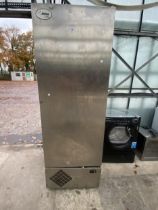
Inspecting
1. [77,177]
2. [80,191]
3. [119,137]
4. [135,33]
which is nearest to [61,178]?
[77,177]

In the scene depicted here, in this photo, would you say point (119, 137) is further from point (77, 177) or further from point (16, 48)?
point (16, 48)

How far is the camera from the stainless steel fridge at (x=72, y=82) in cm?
117

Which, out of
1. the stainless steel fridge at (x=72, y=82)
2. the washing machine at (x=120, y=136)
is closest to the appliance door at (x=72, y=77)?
the stainless steel fridge at (x=72, y=82)

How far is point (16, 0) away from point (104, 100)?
2.38m

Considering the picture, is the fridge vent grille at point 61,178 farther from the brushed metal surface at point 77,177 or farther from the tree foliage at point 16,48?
the tree foliage at point 16,48

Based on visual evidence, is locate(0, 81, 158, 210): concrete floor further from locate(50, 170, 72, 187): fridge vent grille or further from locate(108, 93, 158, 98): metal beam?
locate(108, 93, 158, 98): metal beam

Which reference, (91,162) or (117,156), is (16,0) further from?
(117,156)

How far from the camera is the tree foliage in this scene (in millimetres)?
14553

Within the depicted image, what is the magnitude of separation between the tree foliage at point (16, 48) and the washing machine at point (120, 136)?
591 inches

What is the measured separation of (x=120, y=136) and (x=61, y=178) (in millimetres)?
1063

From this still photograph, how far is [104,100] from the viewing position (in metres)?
1.40

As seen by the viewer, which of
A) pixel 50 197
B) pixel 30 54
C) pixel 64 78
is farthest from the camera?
pixel 30 54

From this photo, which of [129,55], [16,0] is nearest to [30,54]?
[16,0]

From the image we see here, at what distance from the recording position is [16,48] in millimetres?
15258
